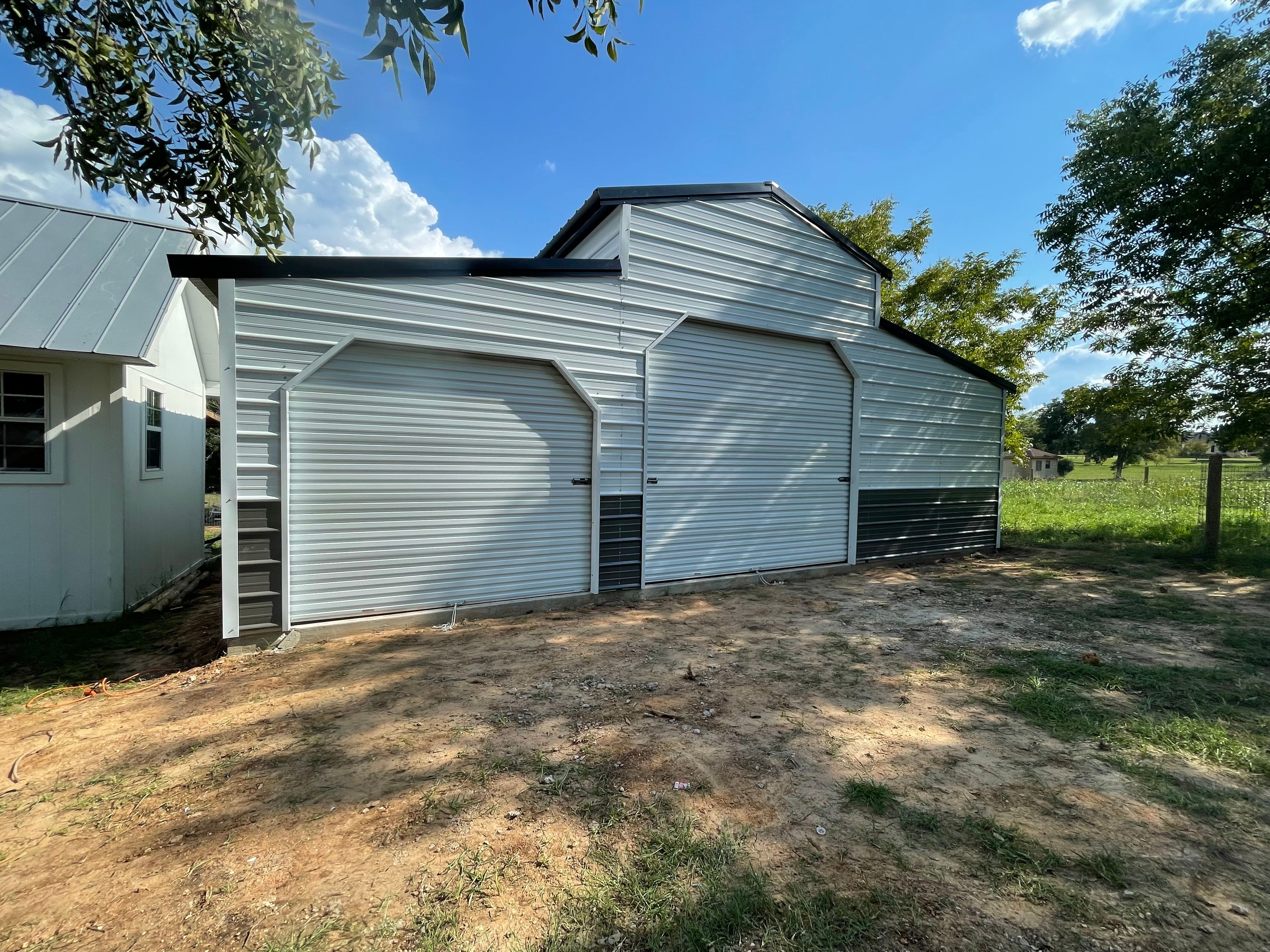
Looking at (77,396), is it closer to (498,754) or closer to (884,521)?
(498,754)

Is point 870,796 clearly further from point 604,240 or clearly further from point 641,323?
point 604,240

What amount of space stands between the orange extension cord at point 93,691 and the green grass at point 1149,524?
12.7m

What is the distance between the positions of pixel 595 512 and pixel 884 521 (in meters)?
5.17

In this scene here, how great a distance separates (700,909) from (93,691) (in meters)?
4.78

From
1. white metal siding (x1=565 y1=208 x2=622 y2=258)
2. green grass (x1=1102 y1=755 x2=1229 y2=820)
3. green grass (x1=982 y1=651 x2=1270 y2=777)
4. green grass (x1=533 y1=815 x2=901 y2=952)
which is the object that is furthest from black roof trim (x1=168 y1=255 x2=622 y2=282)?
green grass (x1=1102 y1=755 x2=1229 y2=820)

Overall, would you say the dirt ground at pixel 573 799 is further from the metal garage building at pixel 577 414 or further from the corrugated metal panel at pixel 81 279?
the corrugated metal panel at pixel 81 279

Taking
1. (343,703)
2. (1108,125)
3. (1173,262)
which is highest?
(1108,125)

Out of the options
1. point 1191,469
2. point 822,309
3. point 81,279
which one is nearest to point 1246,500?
point 1191,469

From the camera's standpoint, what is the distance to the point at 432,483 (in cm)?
528

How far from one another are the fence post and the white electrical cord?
1208cm

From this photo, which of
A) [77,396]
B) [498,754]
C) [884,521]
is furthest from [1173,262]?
[77,396]

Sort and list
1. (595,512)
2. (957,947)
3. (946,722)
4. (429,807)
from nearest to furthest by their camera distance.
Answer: (957,947), (429,807), (946,722), (595,512)

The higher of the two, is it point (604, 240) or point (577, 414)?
point (604, 240)

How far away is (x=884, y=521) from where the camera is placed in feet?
28.1
